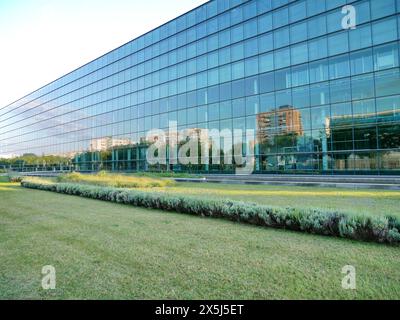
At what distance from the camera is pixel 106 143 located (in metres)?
47.6

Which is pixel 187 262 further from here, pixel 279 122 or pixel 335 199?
pixel 279 122

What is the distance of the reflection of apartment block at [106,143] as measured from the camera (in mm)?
44672

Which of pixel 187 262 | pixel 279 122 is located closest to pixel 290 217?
pixel 187 262

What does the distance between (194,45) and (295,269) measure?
118 ft

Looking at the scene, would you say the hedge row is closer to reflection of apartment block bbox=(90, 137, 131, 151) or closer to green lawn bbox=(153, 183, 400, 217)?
green lawn bbox=(153, 183, 400, 217)

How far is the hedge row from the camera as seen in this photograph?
5.58 m

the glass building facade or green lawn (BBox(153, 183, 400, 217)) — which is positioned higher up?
the glass building facade

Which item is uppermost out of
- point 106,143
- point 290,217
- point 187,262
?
point 106,143

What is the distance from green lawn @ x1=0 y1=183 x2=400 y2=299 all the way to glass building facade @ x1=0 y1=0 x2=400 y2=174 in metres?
21.0

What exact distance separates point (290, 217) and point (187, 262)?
10.5ft

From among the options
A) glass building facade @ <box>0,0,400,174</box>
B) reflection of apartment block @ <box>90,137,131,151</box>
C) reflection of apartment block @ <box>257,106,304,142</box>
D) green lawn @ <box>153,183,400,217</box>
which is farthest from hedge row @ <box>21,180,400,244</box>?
reflection of apartment block @ <box>90,137,131,151</box>

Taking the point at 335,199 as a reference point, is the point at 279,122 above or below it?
above

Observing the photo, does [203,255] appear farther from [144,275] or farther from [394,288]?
[394,288]
